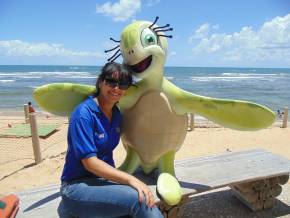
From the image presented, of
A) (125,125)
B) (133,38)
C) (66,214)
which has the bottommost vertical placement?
(66,214)

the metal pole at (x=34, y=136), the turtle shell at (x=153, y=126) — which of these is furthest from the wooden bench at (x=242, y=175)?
the metal pole at (x=34, y=136)

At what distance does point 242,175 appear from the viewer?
3385 mm

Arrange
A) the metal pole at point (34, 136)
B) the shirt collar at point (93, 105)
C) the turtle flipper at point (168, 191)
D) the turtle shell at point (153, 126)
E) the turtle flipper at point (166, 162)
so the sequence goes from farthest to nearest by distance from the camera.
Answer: the metal pole at point (34, 136) < the turtle flipper at point (166, 162) < the turtle shell at point (153, 126) < the turtle flipper at point (168, 191) < the shirt collar at point (93, 105)

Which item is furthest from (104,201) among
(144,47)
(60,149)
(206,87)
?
(206,87)

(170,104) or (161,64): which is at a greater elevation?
(161,64)

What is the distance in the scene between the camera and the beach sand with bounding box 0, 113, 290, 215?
5.00m

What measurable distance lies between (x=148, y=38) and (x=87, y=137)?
3.45ft

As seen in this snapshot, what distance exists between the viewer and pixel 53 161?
578cm

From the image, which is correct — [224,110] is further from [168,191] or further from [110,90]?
[110,90]

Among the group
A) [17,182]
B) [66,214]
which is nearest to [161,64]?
[66,214]

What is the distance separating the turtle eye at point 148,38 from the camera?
8.52ft

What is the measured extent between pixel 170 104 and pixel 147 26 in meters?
0.66

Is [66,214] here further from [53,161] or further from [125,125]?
[53,161]

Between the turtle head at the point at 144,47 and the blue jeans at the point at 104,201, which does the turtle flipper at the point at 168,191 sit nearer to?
the blue jeans at the point at 104,201
